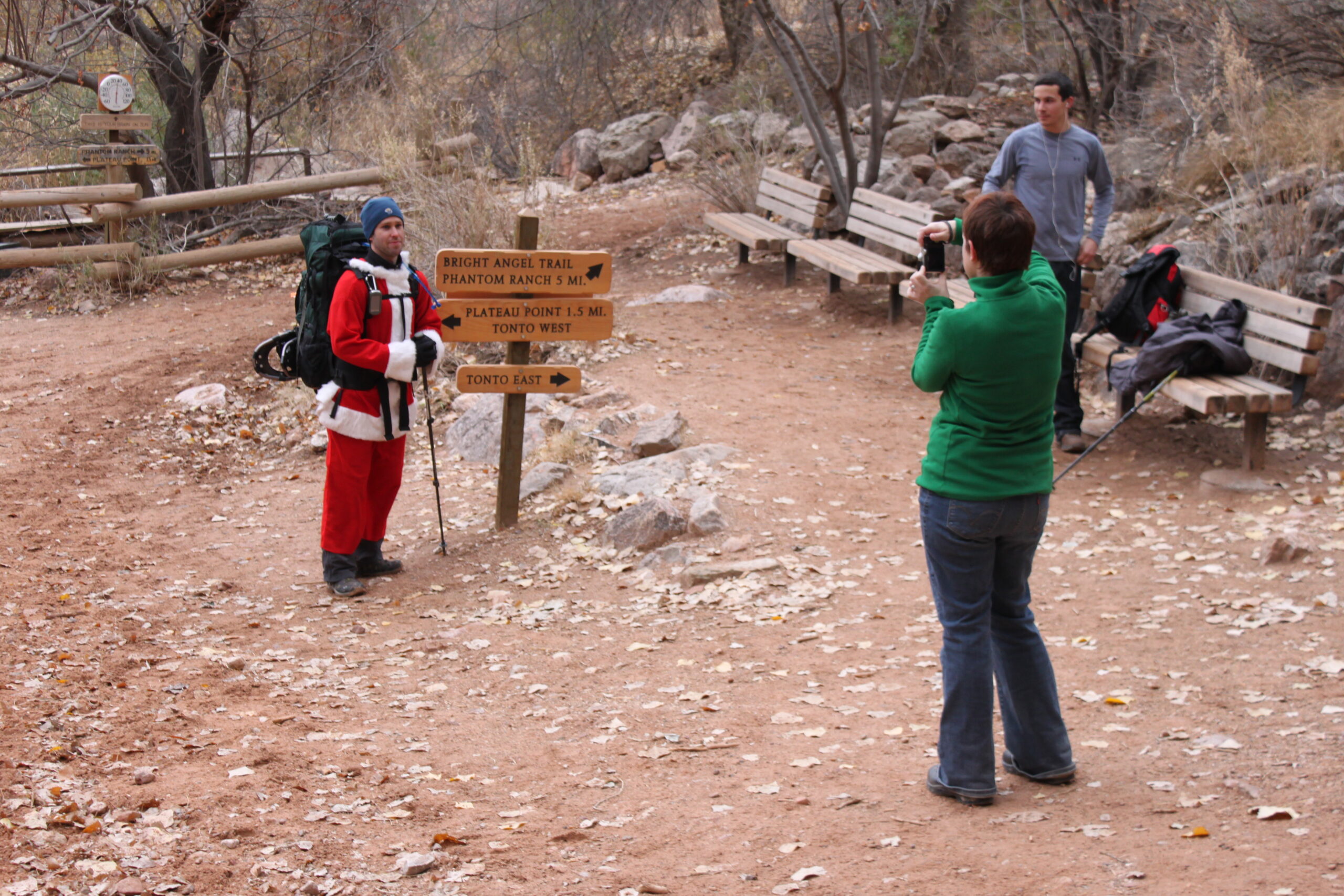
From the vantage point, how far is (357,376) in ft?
17.9

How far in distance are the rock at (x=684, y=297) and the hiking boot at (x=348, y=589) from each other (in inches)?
198

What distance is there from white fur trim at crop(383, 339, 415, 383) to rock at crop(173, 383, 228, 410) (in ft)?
12.4

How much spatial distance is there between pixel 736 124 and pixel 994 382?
12.5 m

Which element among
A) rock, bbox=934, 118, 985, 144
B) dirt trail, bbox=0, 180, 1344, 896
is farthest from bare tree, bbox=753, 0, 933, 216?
dirt trail, bbox=0, 180, 1344, 896

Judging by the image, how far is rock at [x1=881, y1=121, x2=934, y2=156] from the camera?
13164mm

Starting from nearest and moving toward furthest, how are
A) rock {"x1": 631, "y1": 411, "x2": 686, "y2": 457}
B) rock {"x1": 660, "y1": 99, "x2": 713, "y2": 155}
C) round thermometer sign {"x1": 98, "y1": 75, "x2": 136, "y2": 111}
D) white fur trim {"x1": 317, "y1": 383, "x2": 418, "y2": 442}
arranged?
white fur trim {"x1": 317, "y1": 383, "x2": 418, "y2": 442} → rock {"x1": 631, "y1": 411, "x2": 686, "y2": 457} → round thermometer sign {"x1": 98, "y1": 75, "x2": 136, "y2": 111} → rock {"x1": 660, "y1": 99, "x2": 713, "y2": 155}

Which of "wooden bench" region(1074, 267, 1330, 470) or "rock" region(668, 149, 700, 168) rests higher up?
"rock" region(668, 149, 700, 168)

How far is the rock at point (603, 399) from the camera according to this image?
771 centimetres

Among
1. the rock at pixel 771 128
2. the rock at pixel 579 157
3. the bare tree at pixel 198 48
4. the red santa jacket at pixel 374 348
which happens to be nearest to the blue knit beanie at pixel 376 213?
the red santa jacket at pixel 374 348

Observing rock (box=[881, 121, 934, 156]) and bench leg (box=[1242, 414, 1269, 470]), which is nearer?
bench leg (box=[1242, 414, 1269, 470])

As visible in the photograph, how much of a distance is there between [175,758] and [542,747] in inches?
46.5

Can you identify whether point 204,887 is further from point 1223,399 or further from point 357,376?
point 1223,399

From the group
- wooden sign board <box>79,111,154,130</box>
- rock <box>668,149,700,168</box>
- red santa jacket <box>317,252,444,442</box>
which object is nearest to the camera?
red santa jacket <box>317,252,444,442</box>

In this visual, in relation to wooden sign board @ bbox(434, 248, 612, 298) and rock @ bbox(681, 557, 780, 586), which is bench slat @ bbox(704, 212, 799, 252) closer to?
wooden sign board @ bbox(434, 248, 612, 298)
